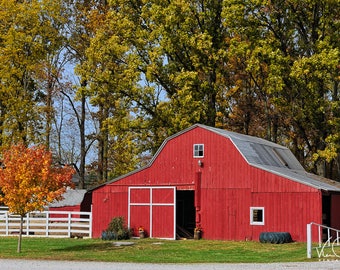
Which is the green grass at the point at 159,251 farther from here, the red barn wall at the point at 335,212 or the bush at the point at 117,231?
the red barn wall at the point at 335,212

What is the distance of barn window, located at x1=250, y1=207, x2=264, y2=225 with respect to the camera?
32.1 m

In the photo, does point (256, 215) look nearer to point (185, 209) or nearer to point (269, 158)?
point (269, 158)

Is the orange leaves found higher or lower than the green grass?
higher

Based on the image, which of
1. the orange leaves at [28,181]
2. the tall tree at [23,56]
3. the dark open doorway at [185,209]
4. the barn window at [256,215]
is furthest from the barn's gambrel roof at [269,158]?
the tall tree at [23,56]

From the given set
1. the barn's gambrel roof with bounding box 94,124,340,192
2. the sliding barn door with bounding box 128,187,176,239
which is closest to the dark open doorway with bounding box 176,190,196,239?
the sliding barn door with bounding box 128,187,176,239

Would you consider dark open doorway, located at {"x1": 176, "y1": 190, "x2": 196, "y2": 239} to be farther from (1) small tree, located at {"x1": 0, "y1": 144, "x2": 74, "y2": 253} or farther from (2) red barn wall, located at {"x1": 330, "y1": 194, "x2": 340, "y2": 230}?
(1) small tree, located at {"x1": 0, "y1": 144, "x2": 74, "y2": 253}

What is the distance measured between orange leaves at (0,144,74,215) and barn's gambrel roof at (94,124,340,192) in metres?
8.42

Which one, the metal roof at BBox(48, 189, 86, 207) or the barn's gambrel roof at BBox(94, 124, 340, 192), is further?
the metal roof at BBox(48, 189, 86, 207)

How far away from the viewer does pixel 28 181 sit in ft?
88.8

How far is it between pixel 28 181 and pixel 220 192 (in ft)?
34.6

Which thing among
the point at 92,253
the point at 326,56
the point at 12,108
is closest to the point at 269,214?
the point at 92,253

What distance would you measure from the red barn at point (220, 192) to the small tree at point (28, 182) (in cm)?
799

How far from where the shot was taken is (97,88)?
4278 cm

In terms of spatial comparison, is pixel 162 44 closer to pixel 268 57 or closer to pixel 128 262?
pixel 268 57
